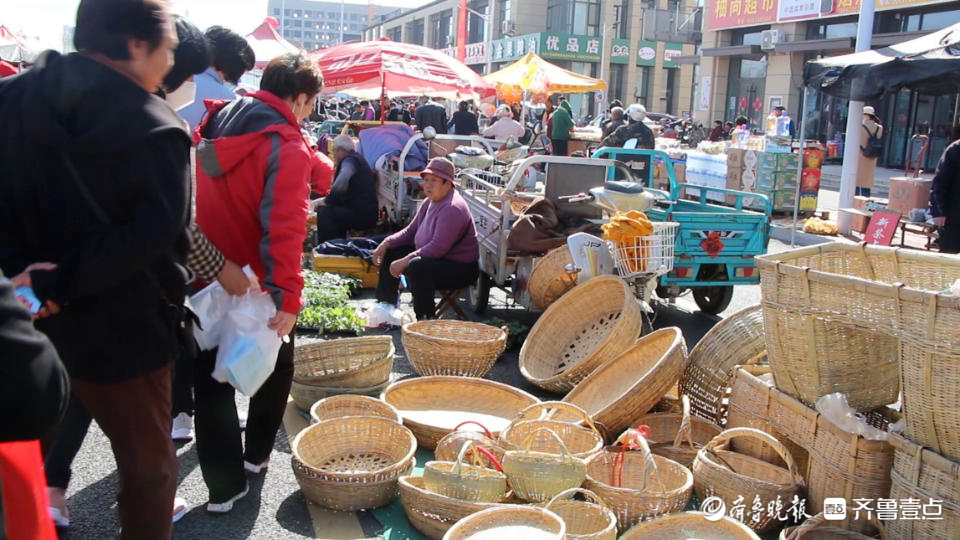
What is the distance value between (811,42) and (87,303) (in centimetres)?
2400

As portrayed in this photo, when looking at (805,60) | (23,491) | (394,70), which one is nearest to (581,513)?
(23,491)

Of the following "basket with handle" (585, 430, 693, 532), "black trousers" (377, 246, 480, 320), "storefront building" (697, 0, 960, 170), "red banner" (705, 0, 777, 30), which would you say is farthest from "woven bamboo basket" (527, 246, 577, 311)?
"red banner" (705, 0, 777, 30)

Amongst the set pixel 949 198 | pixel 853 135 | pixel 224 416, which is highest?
pixel 853 135

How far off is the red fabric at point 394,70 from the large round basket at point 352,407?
6930mm

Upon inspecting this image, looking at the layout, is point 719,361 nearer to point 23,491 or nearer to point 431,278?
point 431,278

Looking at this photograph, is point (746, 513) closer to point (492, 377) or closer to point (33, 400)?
point (492, 377)

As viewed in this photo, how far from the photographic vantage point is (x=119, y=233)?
201 centimetres

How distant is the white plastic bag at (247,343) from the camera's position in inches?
113

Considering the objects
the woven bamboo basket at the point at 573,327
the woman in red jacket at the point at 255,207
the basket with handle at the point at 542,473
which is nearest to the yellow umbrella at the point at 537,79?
the woven bamboo basket at the point at 573,327

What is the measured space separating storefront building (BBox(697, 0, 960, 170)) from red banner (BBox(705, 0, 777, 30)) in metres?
0.03

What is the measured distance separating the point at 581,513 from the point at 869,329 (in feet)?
4.19

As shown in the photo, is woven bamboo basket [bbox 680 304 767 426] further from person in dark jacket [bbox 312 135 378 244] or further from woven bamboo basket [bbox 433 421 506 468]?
person in dark jacket [bbox 312 135 378 244]

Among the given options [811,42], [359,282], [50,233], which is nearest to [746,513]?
[50,233]

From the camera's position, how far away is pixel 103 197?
6.70 ft
